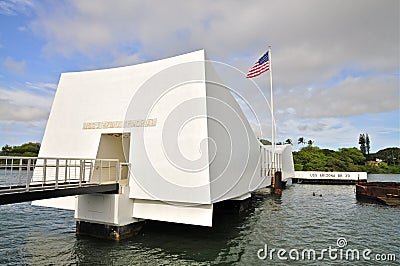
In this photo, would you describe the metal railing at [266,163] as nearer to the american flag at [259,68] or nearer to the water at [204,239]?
the water at [204,239]

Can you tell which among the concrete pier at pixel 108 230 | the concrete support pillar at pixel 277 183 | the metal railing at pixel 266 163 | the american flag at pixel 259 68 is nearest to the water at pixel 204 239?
the concrete pier at pixel 108 230

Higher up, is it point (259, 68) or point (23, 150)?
point (259, 68)

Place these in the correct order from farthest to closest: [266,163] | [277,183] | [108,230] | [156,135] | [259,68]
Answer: [277,183], [266,163], [259,68], [156,135], [108,230]

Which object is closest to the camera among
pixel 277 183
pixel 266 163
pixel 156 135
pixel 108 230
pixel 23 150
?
pixel 108 230

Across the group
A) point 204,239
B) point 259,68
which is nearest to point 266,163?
point 259,68

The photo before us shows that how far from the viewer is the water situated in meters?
9.67

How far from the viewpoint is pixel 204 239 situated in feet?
39.0

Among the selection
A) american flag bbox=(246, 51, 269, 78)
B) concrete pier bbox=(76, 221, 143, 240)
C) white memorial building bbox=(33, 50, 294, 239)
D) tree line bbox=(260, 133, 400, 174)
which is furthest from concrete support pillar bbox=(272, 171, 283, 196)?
tree line bbox=(260, 133, 400, 174)

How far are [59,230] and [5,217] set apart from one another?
5084 mm

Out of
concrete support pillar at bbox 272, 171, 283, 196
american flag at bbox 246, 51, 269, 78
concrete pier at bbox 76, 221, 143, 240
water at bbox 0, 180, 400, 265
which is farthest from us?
concrete support pillar at bbox 272, 171, 283, 196

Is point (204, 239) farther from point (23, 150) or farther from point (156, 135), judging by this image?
point (23, 150)

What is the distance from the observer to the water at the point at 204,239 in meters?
9.67

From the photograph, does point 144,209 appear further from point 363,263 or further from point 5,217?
point 5,217

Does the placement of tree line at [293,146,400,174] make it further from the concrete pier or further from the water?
the concrete pier
